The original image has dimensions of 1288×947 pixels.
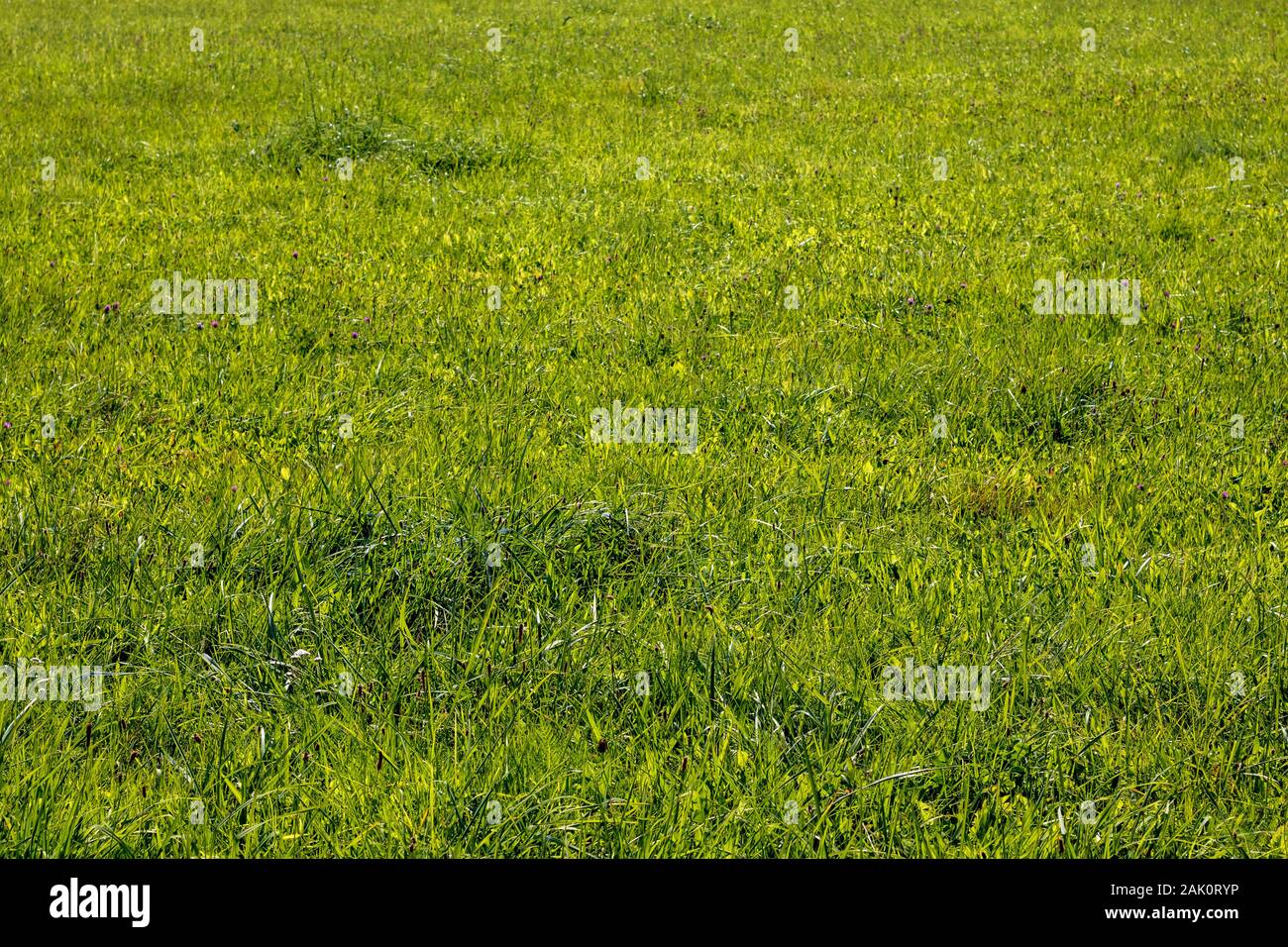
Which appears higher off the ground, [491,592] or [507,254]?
[507,254]

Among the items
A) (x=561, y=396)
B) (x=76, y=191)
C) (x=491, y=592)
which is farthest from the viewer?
(x=76, y=191)

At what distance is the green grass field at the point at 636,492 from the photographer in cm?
327

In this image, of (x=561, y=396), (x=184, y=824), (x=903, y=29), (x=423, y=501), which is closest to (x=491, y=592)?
(x=423, y=501)

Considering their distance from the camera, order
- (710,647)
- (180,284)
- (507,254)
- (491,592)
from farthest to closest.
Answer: (507,254), (180,284), (491,592), (710,647)

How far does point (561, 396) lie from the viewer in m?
6.05

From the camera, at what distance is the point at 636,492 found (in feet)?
16.1

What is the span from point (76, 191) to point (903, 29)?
46.0 ft

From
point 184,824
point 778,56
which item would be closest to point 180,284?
point 184,824

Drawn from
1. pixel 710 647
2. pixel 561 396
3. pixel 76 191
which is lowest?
pixel 710 647

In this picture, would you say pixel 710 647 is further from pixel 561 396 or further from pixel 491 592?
pixel 561 396

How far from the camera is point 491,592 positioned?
13.4 feet

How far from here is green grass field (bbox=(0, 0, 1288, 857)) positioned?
3.27m
